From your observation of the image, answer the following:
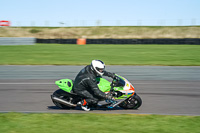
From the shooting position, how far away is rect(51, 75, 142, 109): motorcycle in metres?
7.41

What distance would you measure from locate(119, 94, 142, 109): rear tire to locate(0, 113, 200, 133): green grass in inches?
29.7

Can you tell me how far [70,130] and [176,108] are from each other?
11.3 ft

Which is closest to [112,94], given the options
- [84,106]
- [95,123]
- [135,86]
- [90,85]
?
[90,85]

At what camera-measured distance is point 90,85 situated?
288 inches

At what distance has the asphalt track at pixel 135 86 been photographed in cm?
788

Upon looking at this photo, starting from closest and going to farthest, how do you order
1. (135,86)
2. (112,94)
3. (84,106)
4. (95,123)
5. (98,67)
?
(95,123), (98,67), (112,94), (84,106), (135,86)

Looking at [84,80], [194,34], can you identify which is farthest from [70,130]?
[194,34]

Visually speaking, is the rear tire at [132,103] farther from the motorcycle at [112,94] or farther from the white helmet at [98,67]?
the white helmet at [98,67]

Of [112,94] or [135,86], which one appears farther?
[135,86]

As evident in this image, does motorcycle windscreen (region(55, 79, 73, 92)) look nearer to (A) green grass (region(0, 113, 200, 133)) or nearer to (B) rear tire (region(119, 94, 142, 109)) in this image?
(A) green grass (region(0, 113, 200, 133))

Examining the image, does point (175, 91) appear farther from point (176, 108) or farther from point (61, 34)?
point (61, 34)

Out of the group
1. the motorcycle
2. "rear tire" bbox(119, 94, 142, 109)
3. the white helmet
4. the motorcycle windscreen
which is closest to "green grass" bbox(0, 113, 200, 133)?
the motorcycle

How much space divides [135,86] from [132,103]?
3538mm

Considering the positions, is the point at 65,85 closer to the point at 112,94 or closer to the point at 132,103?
the point at 112,94
